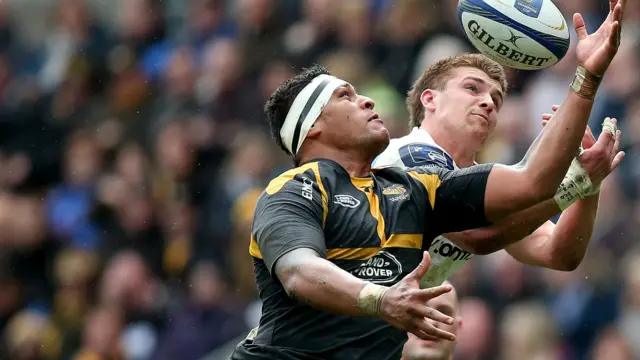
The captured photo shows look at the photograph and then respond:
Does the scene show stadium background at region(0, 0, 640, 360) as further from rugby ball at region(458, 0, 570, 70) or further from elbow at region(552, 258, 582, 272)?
rugby ball at region(458, 0, 570, 70)

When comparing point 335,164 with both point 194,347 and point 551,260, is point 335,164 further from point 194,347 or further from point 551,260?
point 194,347

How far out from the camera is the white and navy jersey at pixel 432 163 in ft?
21.0

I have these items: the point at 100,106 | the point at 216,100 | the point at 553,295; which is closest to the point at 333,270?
the point at 553,295

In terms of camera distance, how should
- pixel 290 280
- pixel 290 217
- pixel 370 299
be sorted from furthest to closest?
pixel 290 217
pixel 290 280
pixel 370 299

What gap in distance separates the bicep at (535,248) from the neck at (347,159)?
4.34ft

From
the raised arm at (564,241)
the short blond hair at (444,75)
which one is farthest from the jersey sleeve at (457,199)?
the short blond hair at (444,75)

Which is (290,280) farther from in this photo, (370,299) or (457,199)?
(457,199)

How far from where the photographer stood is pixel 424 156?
252 inches

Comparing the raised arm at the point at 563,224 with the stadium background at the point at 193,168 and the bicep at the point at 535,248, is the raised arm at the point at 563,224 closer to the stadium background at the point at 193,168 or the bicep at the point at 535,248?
the bicep at the point at 535,248

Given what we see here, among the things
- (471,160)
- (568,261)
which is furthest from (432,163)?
(568,261)

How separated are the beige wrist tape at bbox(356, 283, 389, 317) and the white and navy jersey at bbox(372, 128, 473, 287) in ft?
4.95

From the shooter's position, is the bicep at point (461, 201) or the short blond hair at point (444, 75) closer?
the bicep at point (461, 201)

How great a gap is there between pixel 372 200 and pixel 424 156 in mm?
729

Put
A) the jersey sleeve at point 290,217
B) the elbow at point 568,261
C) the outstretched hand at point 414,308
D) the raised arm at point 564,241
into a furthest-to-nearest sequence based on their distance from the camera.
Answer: the elbow at point 568,261 < the raised arm at point 564,241 < the jersey sleeve at point 290,217 < the outstretched hand at point 414,308
